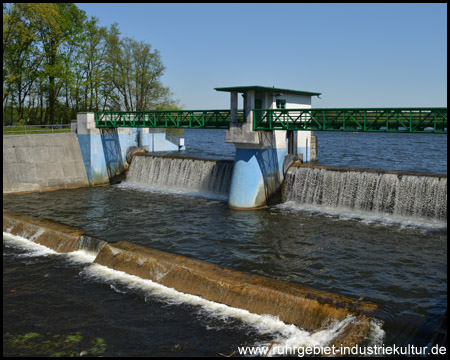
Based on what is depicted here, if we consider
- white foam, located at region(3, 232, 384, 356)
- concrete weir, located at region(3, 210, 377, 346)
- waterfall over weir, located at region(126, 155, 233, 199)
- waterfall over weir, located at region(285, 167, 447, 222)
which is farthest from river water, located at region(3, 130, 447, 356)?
waterfall over weir, located at region(126, 155, 233, 199)

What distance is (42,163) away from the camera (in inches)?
1280

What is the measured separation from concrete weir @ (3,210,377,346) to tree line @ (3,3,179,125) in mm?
31528

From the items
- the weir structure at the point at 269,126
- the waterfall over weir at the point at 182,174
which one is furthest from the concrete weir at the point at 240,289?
the waterfall over weir at the point at 182,174

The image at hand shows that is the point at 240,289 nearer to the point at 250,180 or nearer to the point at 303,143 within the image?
the point at 250,180

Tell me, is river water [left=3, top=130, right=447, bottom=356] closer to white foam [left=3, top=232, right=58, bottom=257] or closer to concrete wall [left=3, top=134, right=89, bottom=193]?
white foam [left=3, top=232, right=58, bottom=257]

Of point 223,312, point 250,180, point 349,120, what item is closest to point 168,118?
point 250,180

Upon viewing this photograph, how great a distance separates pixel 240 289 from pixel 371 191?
1382 centimetres

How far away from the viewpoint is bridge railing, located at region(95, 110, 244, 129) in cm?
2878

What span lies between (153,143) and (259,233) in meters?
21.3

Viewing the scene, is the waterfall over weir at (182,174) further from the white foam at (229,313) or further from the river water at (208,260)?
the white foam at (229,313)

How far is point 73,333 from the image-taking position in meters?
11.6

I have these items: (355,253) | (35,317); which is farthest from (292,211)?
(35,317)

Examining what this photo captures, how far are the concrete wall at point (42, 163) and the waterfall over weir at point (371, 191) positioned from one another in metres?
15.6

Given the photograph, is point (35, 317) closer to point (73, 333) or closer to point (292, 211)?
point (73, 333)
